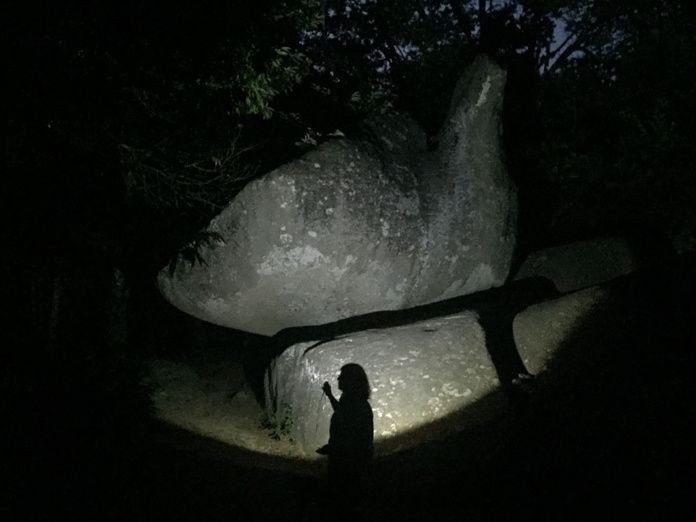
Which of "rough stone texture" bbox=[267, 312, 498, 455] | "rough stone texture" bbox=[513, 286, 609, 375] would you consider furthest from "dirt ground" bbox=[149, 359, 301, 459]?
"rough stone texture" bbox=[513, 286, 609, 375]

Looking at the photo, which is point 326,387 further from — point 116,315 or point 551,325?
point 116,315

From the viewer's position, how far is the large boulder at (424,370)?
523cm

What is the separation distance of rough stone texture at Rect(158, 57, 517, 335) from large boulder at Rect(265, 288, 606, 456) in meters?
0.94

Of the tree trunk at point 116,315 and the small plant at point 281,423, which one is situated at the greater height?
the tree trunk at point 116,315


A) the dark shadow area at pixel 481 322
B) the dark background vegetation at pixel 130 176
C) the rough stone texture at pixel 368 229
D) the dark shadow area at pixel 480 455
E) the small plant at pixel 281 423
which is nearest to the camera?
the dark shadow area at pixel 480 455

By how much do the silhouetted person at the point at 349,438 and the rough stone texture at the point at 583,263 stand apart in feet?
12.8

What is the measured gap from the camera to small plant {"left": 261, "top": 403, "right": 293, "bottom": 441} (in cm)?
600

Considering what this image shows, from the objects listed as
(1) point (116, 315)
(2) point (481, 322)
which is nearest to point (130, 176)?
(1) point (116, 315)

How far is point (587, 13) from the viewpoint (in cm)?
1146

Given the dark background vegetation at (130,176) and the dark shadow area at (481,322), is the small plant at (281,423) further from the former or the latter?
the dark background vegetation at (130,176)

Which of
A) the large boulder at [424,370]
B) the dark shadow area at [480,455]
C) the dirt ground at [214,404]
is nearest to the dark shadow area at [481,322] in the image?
the large boulder at [424,370]

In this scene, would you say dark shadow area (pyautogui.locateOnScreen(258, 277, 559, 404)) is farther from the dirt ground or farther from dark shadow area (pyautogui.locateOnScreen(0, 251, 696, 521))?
dark shadow area (pyautogui.locateOnScreen(0, 251, 696, 521))

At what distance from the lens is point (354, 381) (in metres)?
5.59

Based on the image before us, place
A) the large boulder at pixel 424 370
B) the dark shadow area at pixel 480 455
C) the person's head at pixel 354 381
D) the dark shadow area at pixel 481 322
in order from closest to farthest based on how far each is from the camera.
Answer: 1. the dark shadow area at pixel 480 455
2. the large boulder at pixel 424 370
3. the person's head at pixel 354 381
4. the dark shadow area at pixel 481 322
